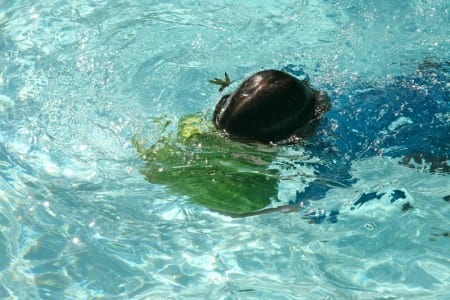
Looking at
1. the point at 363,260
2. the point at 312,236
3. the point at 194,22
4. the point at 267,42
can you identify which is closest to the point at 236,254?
the point at 312,236

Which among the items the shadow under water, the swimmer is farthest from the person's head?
the shadow under water

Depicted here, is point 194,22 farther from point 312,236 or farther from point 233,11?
point 312,236

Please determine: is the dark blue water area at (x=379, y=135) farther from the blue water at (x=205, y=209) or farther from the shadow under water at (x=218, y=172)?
the shadow under water at (x=218, y=172)

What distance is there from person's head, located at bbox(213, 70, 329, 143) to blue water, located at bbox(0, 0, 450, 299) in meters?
0.18

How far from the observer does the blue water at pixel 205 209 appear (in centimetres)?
344

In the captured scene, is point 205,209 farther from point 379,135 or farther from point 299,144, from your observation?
point 379,135

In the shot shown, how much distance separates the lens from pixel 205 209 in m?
3.83

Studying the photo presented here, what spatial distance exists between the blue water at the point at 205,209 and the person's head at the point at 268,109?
0.57ft

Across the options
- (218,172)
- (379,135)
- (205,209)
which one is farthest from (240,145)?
(379,135)

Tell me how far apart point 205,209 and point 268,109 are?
796 millimetres

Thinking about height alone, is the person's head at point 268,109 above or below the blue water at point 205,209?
above

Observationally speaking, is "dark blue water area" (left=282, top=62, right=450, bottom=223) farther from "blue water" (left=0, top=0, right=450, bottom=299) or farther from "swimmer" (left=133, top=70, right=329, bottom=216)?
"swimmer" (left=133, top=70, right=329, bottom=216)

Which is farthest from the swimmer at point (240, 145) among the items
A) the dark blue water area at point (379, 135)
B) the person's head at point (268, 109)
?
the dark blue water area at point (379, 135)

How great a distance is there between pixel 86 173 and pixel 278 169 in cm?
125
